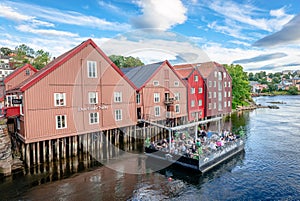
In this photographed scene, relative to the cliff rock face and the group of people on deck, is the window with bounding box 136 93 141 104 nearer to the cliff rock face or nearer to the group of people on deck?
the group of people on deck

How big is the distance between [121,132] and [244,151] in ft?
50.2

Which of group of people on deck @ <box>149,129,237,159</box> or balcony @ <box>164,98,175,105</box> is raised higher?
balcony @ <box>164,98,175,105</box>

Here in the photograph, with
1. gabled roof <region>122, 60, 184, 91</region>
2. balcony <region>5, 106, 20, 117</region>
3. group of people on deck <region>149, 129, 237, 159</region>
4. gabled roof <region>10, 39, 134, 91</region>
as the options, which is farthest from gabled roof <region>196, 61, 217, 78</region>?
balcony <region>5, 106, 20, 117</region>

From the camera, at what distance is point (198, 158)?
1891 cm

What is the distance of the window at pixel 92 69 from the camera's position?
24.0 m

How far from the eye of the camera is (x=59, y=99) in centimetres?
2209

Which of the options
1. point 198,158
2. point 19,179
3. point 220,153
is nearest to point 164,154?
point 198,158

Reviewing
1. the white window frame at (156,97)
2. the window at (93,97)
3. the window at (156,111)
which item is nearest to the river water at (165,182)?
the window at (93,97)

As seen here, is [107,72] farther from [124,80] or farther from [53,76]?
[53,76]

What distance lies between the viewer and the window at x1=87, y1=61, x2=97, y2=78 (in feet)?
78.8

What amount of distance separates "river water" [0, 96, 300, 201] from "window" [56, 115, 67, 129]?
14.0 feet

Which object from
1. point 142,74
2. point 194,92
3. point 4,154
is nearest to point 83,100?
point 4,154

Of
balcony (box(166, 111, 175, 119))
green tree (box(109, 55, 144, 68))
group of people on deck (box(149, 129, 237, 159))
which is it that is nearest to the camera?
group of people on deck (box(149, 129, 237, 159))

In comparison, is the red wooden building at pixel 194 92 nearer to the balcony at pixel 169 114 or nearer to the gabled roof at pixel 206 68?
the gabled roof at pixel 206 68
